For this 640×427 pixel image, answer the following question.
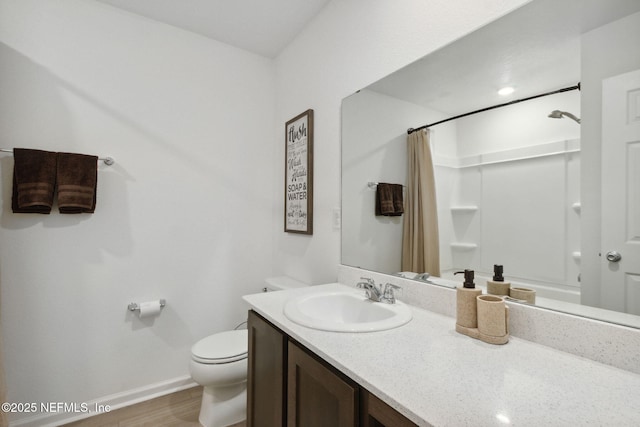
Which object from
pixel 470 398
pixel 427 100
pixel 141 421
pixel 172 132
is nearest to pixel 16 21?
pixel 172 132

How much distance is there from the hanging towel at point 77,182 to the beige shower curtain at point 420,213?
5.86 ft

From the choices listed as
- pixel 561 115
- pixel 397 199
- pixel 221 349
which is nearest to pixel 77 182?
pixel 221 349

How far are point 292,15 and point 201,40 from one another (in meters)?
0.74

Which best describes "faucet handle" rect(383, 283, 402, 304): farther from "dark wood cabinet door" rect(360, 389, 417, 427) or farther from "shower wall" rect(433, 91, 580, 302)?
"dark wood cabinet door" rect(360, 389, 417, 427)

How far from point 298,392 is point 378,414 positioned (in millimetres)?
389

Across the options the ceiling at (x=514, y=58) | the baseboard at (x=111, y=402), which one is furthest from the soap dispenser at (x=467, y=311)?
the baseboard at (x=111, y=402)

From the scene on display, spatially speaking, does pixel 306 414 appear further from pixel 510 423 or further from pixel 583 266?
pixel 583 266

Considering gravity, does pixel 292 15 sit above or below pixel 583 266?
above

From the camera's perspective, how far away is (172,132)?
6.83ft

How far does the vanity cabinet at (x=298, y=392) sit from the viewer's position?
0.71 m

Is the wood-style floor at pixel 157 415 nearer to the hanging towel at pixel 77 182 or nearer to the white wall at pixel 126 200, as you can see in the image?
the white wall at pixel 126 200

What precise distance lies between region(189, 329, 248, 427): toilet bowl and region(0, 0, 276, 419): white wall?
52cm

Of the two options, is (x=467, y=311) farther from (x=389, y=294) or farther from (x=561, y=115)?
(x=561, y=115)

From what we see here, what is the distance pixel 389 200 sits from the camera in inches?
56.0
